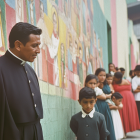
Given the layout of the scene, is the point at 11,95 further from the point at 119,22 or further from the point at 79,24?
the point at 119,22

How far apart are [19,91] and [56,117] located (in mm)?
2442

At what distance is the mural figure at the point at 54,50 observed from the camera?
4329 mm

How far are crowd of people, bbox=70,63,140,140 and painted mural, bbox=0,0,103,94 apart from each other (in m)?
0.52

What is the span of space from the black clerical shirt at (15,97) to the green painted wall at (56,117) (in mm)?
1672

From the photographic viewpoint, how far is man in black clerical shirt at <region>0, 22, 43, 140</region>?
6.40 feet

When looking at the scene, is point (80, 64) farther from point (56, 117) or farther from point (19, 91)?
point (19, 91)

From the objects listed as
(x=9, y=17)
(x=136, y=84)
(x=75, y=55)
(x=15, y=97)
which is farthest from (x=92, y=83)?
(x=136, y=84)

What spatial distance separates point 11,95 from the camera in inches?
78.1

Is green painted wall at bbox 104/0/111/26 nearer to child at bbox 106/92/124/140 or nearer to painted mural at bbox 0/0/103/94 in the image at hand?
painted mural at bbox 0/0/103/94

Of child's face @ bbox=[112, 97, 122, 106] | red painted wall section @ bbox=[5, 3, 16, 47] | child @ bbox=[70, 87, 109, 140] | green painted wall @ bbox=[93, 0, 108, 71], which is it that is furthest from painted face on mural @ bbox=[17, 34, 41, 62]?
green painted wall @ bbox=[93, 0, 108, 71]

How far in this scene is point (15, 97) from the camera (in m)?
2.00

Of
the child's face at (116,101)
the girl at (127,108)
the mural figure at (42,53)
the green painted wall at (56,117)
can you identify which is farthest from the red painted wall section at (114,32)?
the mural figure at (42,53)

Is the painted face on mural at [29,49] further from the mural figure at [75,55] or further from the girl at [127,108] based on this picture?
the girl at [127,108]

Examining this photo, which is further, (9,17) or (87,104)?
(87,104)
